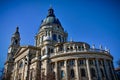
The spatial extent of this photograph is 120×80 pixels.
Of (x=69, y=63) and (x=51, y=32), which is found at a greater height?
(x=51, y=32)

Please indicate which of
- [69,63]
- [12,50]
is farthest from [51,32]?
[69,63]

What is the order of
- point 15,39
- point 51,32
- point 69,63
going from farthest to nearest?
point 15,39 < point 51,32 < point 69,63

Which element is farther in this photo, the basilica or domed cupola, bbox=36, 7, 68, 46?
domed cupola, bbox=36, 7, 68, 46

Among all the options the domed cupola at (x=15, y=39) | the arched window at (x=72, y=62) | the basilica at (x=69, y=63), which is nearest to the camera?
the basilica at (x=69, y=63)

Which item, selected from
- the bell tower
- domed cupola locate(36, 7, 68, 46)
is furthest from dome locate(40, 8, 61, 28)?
the bell tower

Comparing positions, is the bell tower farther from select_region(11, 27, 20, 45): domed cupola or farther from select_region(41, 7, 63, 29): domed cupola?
select_region(41, 7, 63, 29): domed cupola

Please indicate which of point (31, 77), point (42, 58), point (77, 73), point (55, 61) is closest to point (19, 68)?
point (31, 77)

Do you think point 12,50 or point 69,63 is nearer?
point 69,63

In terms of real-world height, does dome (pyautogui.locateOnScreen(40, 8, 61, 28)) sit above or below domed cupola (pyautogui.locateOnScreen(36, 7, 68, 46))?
above

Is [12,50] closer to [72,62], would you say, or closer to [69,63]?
[69,63]

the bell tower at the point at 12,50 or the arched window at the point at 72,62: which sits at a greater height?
the bell tower at the point at 12,50

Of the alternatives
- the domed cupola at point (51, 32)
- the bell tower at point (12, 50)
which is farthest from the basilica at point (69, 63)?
the bell tower at point (12, 50)

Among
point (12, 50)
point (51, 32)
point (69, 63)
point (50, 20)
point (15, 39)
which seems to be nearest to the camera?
point (69, 63)

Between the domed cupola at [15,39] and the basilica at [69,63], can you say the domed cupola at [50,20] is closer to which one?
the domed cupola at [15,39]
